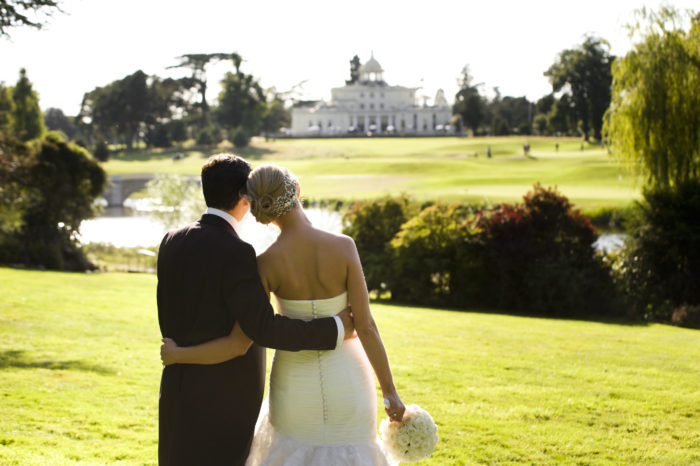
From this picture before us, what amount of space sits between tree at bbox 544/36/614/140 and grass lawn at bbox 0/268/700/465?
217 ft

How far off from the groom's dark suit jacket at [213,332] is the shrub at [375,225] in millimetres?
15380

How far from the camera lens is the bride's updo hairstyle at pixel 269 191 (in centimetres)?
294

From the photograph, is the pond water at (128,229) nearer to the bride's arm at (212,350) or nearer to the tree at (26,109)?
the tree at (26,109)

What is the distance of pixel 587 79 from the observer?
73688 mm

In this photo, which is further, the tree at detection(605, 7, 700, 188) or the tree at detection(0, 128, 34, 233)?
the tree at detection(0, 128, 34, 233)

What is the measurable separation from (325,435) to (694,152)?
18511 millimetres

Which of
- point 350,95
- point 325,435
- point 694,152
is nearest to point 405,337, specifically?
point 325,435

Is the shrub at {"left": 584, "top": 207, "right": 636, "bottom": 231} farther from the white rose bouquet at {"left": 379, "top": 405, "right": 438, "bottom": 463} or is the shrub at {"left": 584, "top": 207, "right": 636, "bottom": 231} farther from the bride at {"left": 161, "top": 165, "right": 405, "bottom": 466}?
the bride at {"left": 161, "top": 165, "right": 405, "bottom": 466}

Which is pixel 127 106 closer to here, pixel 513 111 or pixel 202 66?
pixel 202 66

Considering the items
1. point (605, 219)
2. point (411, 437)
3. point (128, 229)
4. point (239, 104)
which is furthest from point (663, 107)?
point (239, 104)

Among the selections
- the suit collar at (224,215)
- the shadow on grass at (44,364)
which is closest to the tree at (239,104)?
the shadow on grass at (44,364)

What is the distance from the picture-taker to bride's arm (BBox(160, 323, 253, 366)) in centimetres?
293

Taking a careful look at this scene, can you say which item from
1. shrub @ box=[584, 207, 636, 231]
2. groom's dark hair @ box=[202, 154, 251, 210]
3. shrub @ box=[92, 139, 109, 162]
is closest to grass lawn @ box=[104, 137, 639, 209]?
shrub @ box=[92, 139, 109, 162]

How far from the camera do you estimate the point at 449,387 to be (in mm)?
7164
